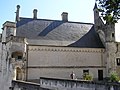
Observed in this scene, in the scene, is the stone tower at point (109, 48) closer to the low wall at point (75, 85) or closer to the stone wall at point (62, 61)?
the stone wall at point (62, 61)

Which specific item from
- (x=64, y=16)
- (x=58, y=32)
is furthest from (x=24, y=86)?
(x=64, y=16)

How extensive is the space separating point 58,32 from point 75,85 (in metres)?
17.1

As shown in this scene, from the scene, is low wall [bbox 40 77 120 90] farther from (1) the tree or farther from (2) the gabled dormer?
(2) the gabled dormer

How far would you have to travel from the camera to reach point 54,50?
26375mm

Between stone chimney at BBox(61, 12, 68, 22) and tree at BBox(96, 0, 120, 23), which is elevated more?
stone chimney at BBox(61, 12, 68, 22)

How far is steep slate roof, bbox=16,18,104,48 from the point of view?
90.3 ft

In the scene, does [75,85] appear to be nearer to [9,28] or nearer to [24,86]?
[24,86]

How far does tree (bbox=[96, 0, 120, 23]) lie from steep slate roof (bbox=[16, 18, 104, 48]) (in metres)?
14.7

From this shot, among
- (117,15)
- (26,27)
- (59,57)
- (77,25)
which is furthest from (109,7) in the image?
(77,25)

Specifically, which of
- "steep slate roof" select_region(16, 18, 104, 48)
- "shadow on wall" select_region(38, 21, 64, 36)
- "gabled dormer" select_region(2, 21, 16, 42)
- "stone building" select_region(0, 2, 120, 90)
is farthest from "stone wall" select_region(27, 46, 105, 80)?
"gabled dormer" select_region(2, 21, 16, 42)

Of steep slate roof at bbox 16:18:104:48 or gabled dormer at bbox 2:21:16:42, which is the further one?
steep slate roof at bbox 16:18:104:48

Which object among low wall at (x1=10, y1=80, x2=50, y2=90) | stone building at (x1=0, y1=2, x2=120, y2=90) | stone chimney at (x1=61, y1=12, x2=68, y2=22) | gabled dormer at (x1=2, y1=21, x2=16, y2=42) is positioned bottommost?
low wall at (x1=10, y1=80, x2=50, y2=90)

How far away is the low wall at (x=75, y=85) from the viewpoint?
10164 millimetres

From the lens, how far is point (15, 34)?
26.0 m
